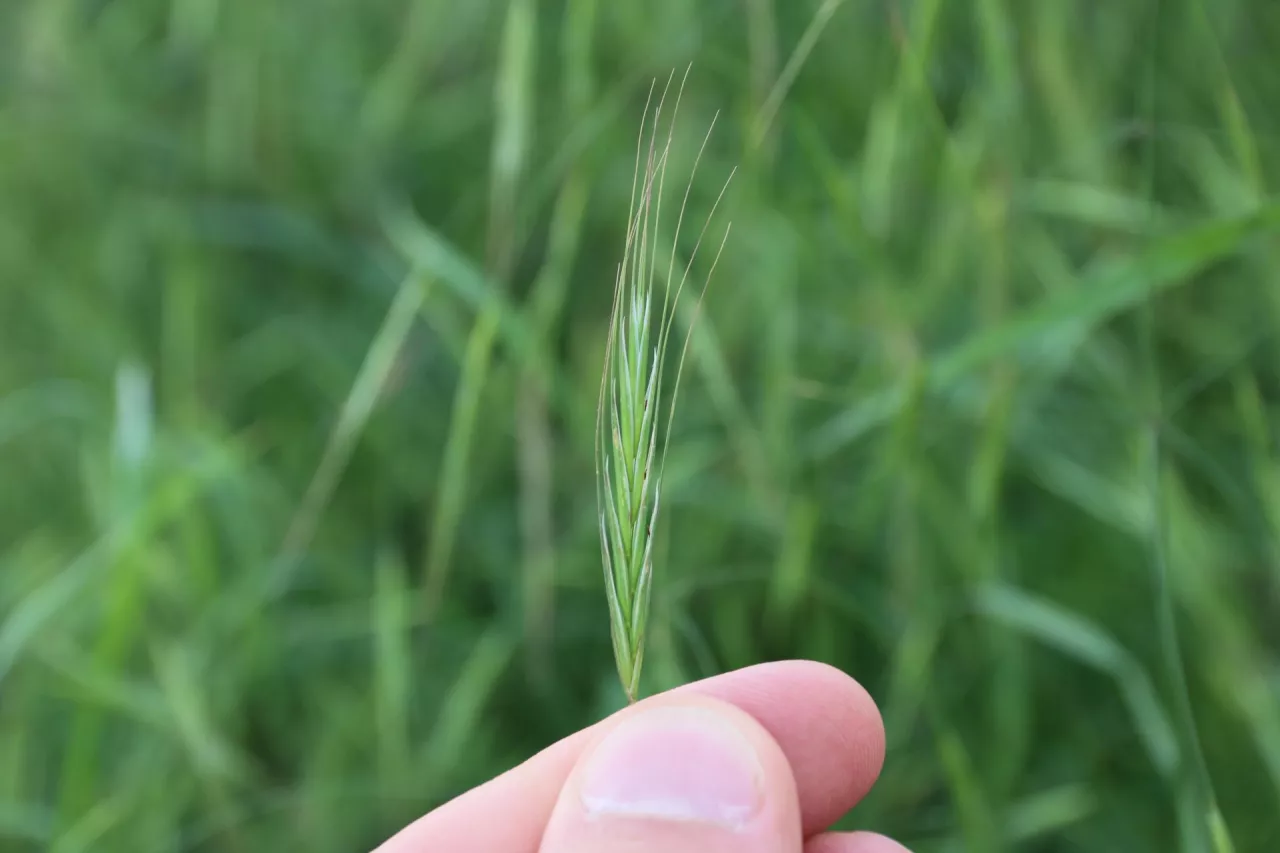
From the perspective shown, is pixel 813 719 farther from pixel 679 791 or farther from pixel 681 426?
pixel 681 426

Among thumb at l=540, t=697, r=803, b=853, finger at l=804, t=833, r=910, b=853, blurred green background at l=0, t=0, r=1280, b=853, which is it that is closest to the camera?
thumb at l=540, t=697, r=803, b=853

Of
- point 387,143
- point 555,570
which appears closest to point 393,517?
point 555,570

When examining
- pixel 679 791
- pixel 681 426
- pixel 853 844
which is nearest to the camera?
pixel 679 791

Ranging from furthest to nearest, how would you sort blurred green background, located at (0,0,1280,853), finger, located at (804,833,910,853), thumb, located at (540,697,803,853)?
blurred green background, located at (0,0,1280,853)
finger, located at (804,833,910,853)
thumb, located at (540,697,803,853)

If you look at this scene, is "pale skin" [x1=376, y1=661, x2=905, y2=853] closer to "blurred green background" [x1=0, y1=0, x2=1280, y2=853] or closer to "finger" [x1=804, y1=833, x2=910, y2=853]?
"finger" [x1=804, y1=833, x2=910, y2=853]

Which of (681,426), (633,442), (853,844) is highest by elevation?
(633,442)

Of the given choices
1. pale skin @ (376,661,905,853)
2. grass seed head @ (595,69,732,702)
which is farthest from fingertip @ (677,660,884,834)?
grass seed head @ (595,69,732,702)

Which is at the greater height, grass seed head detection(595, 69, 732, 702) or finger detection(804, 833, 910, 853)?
grass seed head detection(595, 69, 732, 702)

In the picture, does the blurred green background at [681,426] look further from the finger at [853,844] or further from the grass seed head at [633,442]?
the grass seed head at [633,442]

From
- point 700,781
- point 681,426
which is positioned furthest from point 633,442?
point 681,426
